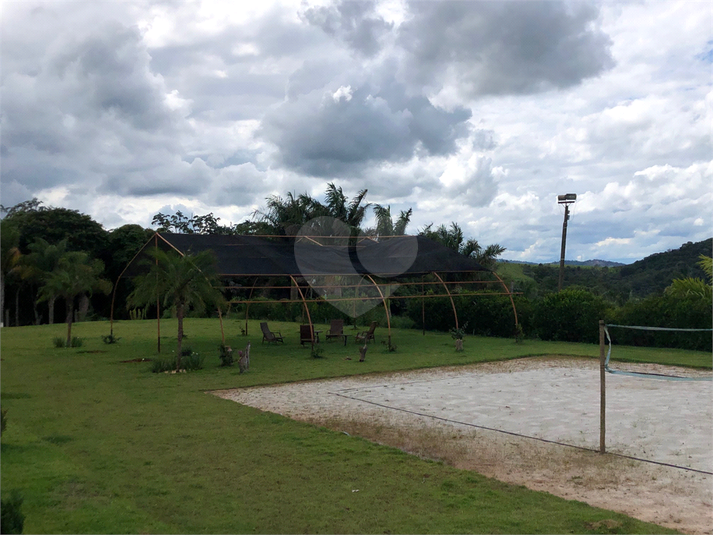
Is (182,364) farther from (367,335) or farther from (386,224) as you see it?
(386,224)

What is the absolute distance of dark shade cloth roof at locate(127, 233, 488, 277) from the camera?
669 inches

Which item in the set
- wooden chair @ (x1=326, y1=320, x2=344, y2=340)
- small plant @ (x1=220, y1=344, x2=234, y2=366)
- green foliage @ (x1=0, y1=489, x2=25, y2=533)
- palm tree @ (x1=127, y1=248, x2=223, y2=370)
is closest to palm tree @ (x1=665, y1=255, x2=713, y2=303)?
wooden chair @ (x1=326, y1=320, x2=344, y2=340)

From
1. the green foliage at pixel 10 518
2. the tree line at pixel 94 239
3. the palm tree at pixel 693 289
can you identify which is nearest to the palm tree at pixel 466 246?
the tree line at pixel 94 239

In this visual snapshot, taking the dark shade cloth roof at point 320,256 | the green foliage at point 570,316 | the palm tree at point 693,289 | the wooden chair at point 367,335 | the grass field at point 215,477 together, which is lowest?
the grass field at point 215,477

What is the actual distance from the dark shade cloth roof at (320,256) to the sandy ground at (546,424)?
231 inches

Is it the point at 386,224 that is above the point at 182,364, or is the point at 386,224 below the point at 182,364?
above

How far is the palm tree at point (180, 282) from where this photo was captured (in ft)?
41.9

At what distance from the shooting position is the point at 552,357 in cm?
1600

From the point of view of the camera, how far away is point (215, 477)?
5.60m

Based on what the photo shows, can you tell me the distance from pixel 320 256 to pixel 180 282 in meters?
7.60

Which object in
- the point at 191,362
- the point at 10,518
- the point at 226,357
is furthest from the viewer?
the point at 226,357

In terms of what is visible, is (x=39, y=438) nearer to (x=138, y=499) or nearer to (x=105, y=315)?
(x=138, y=499)

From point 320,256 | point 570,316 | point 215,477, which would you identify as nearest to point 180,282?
point 320,256

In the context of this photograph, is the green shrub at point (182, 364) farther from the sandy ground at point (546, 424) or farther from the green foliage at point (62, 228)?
the green foliage at point (62, 228)
